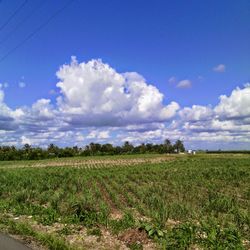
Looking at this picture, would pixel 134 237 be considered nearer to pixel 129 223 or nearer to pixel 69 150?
pixel 129 223

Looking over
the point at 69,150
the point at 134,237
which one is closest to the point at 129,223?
the point at 134,237

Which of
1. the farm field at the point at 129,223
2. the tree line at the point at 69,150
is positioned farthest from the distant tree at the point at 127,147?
the farm field at the point at 129,223

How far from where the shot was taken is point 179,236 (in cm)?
952

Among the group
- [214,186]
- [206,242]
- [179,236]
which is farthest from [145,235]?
[214,186]

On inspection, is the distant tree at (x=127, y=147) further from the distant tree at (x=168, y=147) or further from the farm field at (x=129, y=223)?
the farm field at (x=129, y=223)

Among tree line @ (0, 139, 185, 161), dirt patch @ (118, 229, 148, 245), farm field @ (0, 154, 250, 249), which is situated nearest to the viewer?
farm field @ (0, 154, 250, 249)

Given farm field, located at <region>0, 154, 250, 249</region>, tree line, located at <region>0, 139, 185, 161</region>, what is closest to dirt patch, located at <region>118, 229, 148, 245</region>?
farm field, located at <region>0, 154, 250, 249</region>

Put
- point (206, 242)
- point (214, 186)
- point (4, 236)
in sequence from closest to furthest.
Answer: point (206, 242) → point (4, 236) → point (214, 186)

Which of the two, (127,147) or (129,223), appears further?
(127,147)

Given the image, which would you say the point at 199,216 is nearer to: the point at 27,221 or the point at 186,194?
the point at 27,221

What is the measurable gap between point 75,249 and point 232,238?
11.4 feet

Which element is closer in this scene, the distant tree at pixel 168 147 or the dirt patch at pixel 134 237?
the dirt patch at pixel 134 237

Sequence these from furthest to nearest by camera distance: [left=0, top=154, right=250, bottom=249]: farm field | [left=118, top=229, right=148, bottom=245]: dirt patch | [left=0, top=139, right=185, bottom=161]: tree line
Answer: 1. [left=0, top=139, right=185, bottom=161]: tree line
2. [left=118, top=229, right=148, bottom=245]: dirt patch
3. [left=0, top=154, right=250, bottom=249]: farm field

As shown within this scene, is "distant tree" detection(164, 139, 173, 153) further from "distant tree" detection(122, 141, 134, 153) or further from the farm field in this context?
the farm field
